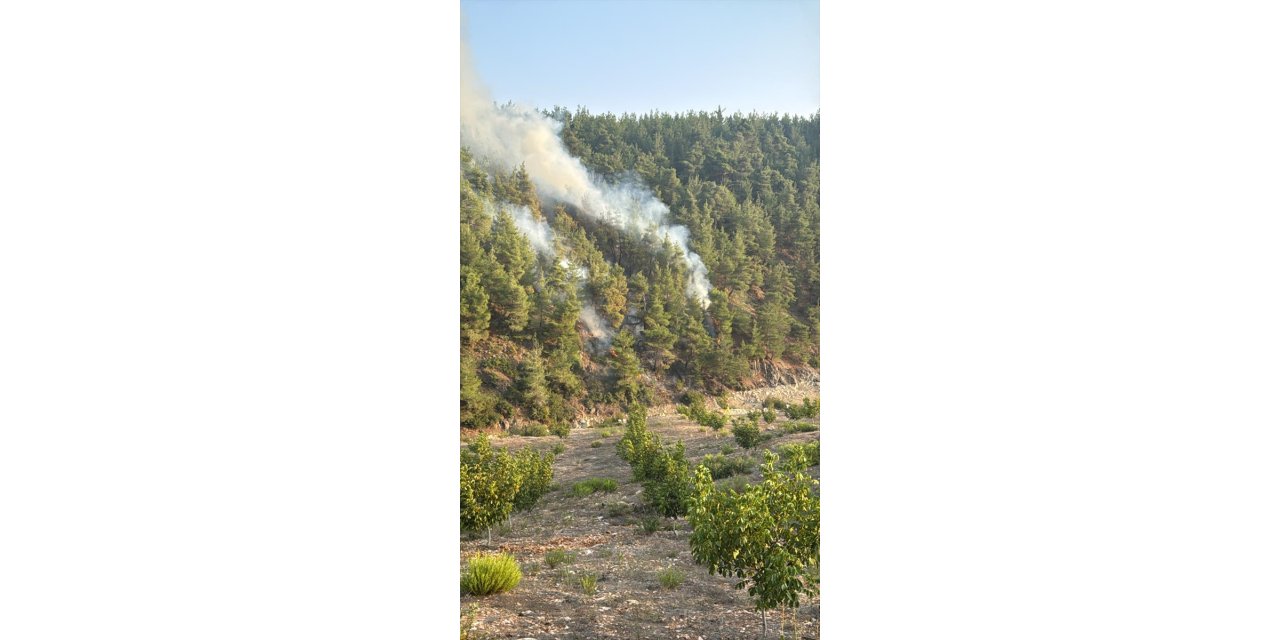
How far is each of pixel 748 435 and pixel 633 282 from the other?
121 cm

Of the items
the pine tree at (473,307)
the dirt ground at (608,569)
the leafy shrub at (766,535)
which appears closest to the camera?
the leafy shrub at (766,535)

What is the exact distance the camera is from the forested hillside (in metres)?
4.98

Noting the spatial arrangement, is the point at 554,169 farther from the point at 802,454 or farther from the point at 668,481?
the point at 802,454

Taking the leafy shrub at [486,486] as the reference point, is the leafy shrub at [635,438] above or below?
above

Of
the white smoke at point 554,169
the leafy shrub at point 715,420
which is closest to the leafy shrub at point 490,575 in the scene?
the leafy shrub at point 715,420

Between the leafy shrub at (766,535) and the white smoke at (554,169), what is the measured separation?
1231 millimetres

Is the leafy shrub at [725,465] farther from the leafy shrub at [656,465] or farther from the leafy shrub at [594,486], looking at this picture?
the leafy shrub at [594,486]

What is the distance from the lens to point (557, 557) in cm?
497

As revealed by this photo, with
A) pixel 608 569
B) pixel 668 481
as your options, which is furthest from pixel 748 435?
pixel 608 569

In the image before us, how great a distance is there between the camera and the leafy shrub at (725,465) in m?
4.92
